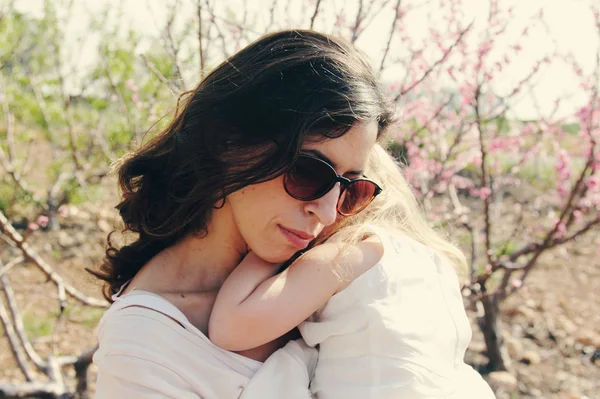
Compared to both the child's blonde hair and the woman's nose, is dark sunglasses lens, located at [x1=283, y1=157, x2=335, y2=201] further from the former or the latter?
the child's blonde hair

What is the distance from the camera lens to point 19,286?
5.55 metres

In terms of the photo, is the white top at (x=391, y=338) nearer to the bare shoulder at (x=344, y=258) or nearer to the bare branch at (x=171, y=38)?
the bare shoulder at (x=344, y=258)

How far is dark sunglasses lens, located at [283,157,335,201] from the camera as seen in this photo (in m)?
1.42

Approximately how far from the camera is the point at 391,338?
1417mm

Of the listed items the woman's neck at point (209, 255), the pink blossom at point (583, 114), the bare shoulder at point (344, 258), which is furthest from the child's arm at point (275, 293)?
the pink blossom at point (583, 114)

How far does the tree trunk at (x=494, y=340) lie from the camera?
13.9 feet

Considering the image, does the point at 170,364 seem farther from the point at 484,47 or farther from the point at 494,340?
the point at 494,340

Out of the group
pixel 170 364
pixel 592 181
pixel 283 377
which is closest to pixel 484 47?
pixel 592 181

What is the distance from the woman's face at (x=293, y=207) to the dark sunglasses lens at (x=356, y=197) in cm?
4

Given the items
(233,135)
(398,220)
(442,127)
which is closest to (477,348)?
(442,127)

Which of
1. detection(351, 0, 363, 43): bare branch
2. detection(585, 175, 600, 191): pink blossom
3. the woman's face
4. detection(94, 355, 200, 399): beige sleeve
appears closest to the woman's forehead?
the woman's face

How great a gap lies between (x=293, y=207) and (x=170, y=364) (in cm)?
44

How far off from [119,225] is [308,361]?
0.84 meters

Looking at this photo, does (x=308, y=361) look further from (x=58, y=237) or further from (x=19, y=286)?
(x=58, y=237)
